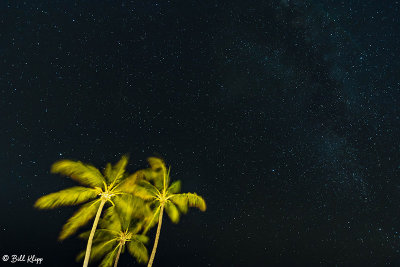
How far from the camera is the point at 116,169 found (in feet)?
49.3

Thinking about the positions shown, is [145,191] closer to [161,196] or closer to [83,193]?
[161,196]

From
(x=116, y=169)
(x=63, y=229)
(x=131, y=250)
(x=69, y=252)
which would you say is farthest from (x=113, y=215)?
(x=69, y=252)

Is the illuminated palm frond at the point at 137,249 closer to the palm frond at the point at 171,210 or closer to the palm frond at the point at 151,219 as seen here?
the palm frond at the point at 151,219

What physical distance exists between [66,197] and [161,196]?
566cm

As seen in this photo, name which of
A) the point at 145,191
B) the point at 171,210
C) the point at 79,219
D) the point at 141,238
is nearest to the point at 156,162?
the point at 145,191

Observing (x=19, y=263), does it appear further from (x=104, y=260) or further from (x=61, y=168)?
(x=61, y=168)

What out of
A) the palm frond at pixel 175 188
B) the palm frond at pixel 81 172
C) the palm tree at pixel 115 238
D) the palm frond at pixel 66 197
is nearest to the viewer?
the palm frond at pixel 66 197

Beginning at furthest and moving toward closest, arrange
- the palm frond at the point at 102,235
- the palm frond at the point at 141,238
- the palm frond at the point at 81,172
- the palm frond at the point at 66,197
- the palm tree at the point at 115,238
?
1. the palm frond at the point at 141,238
2. the palm frond at the point at 102,235
3. the palm tree at the point at 115,238
4. the palm frond at the point at 81,172
5. the palm frond at the point at 66,197

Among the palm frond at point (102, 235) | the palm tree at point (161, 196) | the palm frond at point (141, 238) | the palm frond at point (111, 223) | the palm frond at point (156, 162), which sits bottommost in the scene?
the palm frond at point (102, 235)

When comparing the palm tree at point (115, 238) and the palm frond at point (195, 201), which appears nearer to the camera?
the palm frond at point (195, 201)

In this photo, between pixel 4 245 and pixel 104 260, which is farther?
pixel 4 245

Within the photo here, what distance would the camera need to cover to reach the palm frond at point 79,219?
12.3 m

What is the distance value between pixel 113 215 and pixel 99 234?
71.6 inches

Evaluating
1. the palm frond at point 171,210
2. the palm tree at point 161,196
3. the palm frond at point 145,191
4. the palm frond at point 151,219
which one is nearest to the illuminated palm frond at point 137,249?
the palm frond at point 151,219
